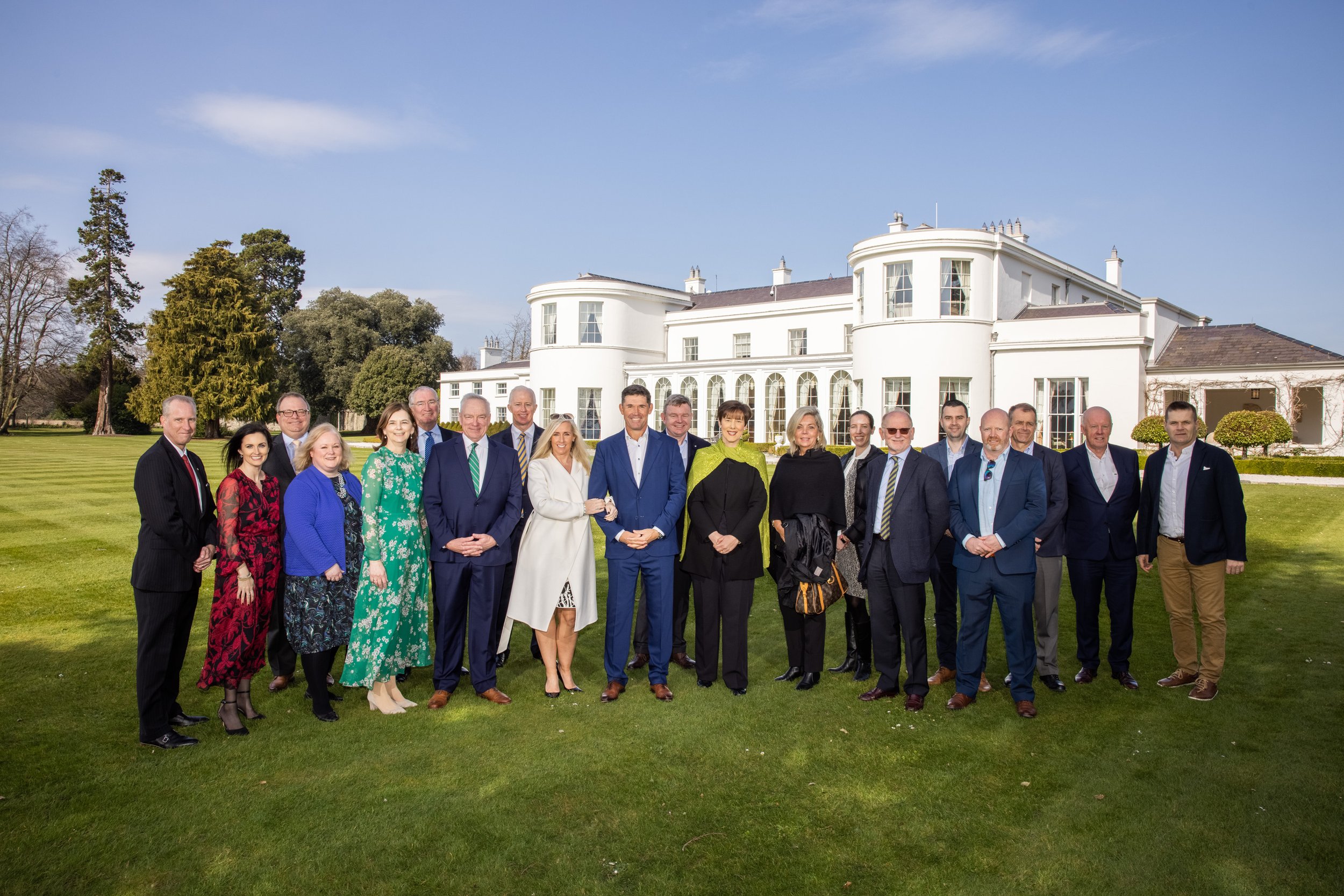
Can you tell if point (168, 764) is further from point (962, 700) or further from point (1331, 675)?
point (1331, 675)

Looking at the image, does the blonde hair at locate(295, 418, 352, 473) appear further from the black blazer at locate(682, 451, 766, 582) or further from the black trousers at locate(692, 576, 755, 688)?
the black trousers at locate(692, 576, 755, 688)

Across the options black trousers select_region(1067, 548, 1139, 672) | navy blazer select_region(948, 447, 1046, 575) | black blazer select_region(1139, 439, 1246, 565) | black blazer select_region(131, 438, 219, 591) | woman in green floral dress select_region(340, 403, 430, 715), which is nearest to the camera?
black blazer select_region(131, 438, 219, 591)

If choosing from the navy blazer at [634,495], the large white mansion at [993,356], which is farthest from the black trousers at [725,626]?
the large white mansion at [993,356]

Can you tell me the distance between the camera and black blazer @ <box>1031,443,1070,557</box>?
537 centimetres

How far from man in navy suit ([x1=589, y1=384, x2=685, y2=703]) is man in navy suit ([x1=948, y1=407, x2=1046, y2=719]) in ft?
6.46

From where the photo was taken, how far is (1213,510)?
5312 millimetres

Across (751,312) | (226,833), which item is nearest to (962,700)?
(226,833)

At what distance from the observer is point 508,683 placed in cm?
557

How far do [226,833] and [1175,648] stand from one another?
6067 millimetres

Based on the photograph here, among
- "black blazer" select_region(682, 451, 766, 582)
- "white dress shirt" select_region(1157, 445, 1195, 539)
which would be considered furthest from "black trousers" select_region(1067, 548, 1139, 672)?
"black blazer" select_region(682, 451, 766, 582)

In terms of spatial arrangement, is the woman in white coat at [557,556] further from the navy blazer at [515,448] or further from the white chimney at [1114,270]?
the white chimney at [1114,270]

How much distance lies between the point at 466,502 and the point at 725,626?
2004 mm

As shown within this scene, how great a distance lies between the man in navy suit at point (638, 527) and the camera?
5.35 m

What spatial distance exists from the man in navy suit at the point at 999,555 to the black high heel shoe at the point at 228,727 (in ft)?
14.5
